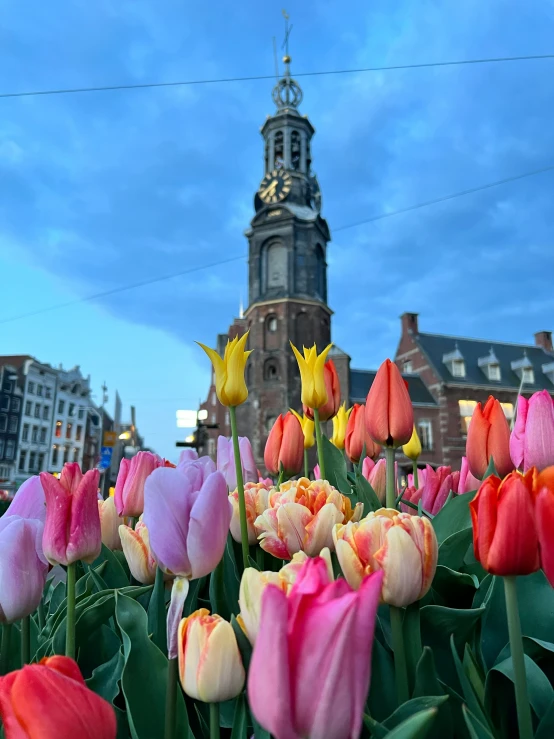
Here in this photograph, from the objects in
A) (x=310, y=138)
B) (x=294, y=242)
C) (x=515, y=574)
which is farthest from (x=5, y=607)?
(x=310, y=138)

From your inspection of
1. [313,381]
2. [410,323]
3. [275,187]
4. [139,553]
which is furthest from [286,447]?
[275,187]

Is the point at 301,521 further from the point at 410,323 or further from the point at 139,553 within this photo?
the point at 410,323

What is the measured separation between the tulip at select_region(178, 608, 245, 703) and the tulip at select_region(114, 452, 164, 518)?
2.02 ft

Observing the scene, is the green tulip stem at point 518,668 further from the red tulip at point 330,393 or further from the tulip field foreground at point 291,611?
the red tulip at point 330,393

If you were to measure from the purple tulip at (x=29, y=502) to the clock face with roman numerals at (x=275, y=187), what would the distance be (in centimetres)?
3226

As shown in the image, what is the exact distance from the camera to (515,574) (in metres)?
0.61

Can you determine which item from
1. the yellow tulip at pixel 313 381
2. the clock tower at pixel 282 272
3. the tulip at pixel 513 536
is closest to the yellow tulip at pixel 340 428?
the yellow tulip at pixel 313 381

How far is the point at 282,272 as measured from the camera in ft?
99.6

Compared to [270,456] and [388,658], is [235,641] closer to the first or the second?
[388,658]

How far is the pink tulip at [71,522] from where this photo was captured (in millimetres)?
843

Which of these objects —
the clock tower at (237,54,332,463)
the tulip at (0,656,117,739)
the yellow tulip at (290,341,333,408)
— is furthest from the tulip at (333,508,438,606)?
the clock tower at (237,54,332,463)

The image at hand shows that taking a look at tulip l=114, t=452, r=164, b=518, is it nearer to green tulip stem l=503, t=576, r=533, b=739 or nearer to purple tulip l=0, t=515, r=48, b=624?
purple tulip l=0, t=515, r=48, b=624

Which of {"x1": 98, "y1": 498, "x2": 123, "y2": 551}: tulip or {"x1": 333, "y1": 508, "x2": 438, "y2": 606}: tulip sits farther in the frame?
{"x1": 98, "y1": 498, "x2": 123, "y2": 551}: tulip

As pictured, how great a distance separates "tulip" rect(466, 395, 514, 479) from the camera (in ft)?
4.12
